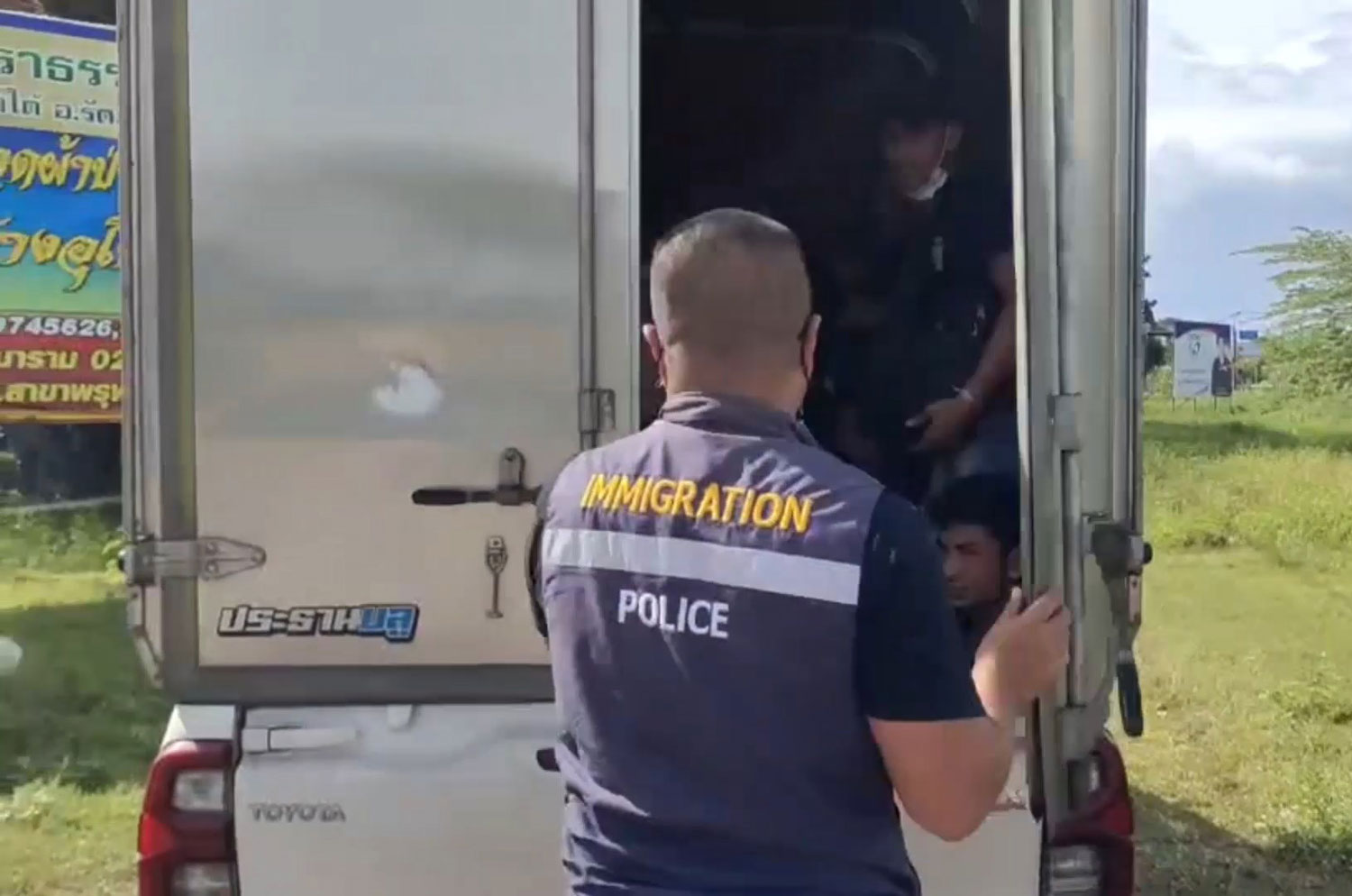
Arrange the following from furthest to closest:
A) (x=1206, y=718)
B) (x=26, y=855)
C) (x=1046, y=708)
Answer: (x=1206, y=718)
(x=26, y=855)
(x=1046, y=708)

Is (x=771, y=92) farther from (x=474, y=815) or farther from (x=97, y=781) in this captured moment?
(x=97, y=781)

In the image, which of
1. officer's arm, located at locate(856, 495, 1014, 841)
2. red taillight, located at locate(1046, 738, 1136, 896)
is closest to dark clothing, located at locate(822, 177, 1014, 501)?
red taillight, located at locate(1046, 738, 1136, 896)

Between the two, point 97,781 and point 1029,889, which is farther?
point 97,781

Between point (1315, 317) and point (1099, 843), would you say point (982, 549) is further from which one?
point (1315, 317)

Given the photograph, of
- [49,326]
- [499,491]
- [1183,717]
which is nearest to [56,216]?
[49,326]

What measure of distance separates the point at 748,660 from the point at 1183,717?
6707 millimetres

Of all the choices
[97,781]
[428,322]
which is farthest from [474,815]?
[97,781]

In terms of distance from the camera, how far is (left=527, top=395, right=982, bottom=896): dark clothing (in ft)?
5.89

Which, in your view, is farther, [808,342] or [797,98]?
[797,98]

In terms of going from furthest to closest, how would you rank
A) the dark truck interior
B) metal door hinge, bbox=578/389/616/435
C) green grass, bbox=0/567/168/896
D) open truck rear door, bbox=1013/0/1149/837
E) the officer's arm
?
green grass, bbox=0/567/168/896 < the dark truck interior < metal door hinge, bbox=578/389/616/435 < open truck rear door, bbox=1013/0/1149/837 < the officer's arm

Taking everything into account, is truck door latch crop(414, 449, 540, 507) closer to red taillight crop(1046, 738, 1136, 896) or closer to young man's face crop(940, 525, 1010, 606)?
young man's face crop(940, 525, 1010, 606)

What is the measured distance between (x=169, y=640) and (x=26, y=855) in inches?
129

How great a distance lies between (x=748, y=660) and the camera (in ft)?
5.98

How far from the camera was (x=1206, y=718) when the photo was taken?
7.94m
